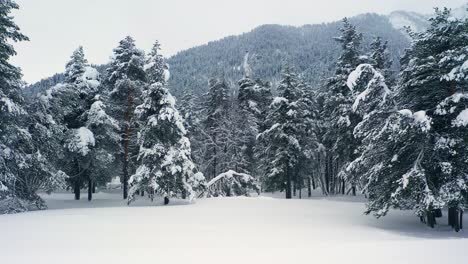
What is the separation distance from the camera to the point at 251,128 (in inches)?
1532

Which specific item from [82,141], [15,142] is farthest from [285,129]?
[15,142]

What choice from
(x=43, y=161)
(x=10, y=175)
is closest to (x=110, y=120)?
(x=43, y=161)

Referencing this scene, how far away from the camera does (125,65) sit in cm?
3073

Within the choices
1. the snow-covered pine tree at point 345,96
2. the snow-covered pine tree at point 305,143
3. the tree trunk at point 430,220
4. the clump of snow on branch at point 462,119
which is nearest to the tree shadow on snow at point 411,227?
the tree trunk at point 430,220

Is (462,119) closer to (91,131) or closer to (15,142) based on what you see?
(15,142)

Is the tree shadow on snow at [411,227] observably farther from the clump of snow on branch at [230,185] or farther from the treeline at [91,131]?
the clump of snow on branch at [230,185]

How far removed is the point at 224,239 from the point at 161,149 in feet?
44.6

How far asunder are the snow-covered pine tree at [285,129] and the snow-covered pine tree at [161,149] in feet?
33.9

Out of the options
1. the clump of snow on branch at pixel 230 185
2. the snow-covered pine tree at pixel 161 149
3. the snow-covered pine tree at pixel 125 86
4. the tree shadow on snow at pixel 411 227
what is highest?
the snow-covered pine tree at pixel 125 86

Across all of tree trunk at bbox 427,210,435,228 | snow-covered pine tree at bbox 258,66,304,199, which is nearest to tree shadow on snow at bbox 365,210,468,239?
tree trunk at bbox 427,210,435,228

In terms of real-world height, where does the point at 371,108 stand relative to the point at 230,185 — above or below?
above

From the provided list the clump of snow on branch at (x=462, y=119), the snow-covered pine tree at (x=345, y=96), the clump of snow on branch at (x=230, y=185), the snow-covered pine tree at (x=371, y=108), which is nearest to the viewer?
the clump of snow on branch at (x=462, y=119)

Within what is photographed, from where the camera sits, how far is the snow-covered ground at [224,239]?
803cm

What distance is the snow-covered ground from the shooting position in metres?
8.03
